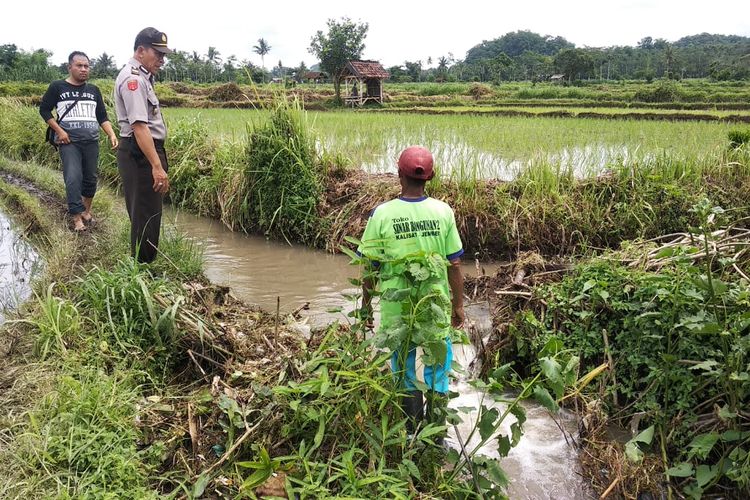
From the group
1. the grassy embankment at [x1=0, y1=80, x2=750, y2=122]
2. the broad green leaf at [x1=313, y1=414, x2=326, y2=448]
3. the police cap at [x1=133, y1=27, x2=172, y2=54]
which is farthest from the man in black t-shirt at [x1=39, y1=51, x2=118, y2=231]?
the grassy embankment at [x1=0, y1=80, x2=750, y2=122]

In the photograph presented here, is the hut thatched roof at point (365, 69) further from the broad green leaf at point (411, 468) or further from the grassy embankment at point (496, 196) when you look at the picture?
the broad green leaf at point (411, 468)

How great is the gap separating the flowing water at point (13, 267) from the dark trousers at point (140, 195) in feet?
2.92

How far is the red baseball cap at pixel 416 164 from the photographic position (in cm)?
233

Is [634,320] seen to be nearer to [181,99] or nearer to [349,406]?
[349,406]

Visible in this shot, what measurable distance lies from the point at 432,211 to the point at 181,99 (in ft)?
83.3

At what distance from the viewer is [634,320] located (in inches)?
119

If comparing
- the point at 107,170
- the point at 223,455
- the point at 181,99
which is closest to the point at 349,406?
the point at 223,455

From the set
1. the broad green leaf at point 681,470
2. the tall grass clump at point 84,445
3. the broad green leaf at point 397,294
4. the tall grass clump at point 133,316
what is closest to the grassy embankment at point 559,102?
the tall grass clump at point 133,316

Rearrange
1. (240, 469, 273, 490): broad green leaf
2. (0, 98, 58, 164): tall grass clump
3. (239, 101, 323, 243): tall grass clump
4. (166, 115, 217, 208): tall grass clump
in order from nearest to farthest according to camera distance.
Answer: (240, 469, 273, 490): broad green leaf, (239, 101, 323, 243): tall grass clump, (166, 115, 217, 208): tall grass clump, (0, 98, 58, 164): tall grass clump

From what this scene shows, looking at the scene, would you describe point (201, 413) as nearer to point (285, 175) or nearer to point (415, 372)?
point (415, 372)

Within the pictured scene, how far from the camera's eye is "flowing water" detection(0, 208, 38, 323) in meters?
4.06

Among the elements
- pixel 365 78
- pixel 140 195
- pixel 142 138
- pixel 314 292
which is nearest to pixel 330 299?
pixel 314 292

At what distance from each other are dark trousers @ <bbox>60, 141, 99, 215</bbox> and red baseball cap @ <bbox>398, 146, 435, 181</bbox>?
4612 mm

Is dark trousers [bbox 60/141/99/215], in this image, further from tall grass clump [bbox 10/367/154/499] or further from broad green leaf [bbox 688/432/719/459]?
broad green leaf [bbox 688/432/719/459]
